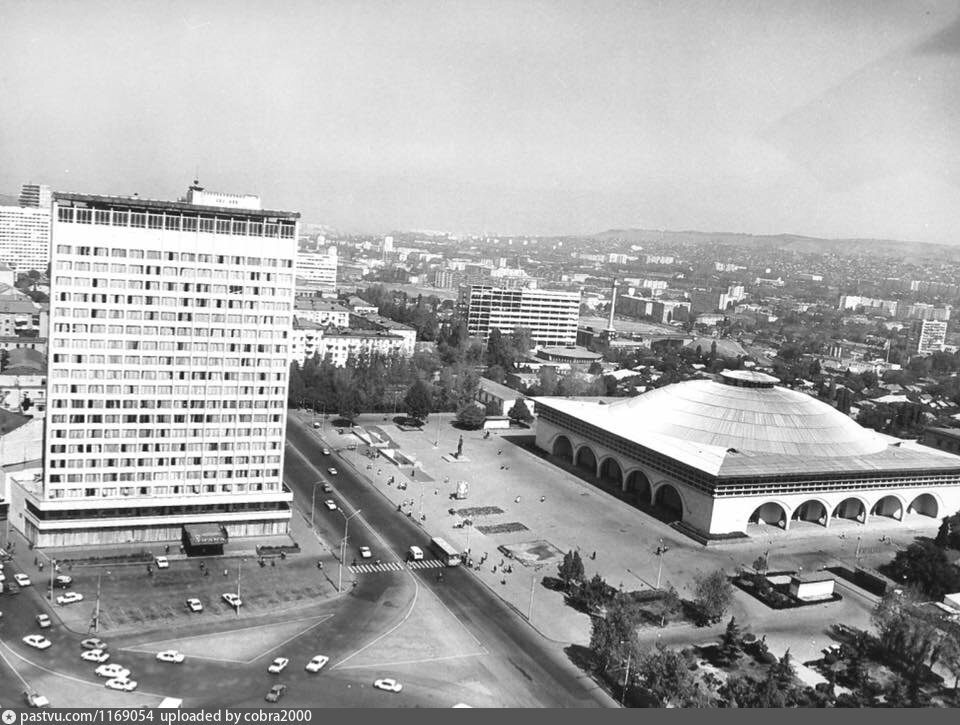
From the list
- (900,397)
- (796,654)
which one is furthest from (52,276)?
(900,397)

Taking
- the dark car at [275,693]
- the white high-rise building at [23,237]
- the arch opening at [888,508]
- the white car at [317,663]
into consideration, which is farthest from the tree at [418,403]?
the white high-rise building at [23,237]

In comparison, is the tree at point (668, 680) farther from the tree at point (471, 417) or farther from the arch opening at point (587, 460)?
the tree at point (471, 417)

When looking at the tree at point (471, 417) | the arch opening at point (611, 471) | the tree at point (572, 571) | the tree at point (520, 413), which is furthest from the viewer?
the tree at point (520, 413)

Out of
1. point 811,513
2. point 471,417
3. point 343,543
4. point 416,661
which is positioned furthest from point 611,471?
point 416,661

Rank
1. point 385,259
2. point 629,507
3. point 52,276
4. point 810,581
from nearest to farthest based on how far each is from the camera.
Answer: point 52,276 < point 810,581 < point 629,507 < point 385,259

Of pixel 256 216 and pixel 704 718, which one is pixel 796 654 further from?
pixel 256 216

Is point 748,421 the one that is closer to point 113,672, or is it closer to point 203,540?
point 203,540

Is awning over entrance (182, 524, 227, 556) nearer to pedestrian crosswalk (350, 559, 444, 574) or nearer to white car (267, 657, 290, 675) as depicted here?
pedestrian crosswalk (350, 559, 444, 574)
